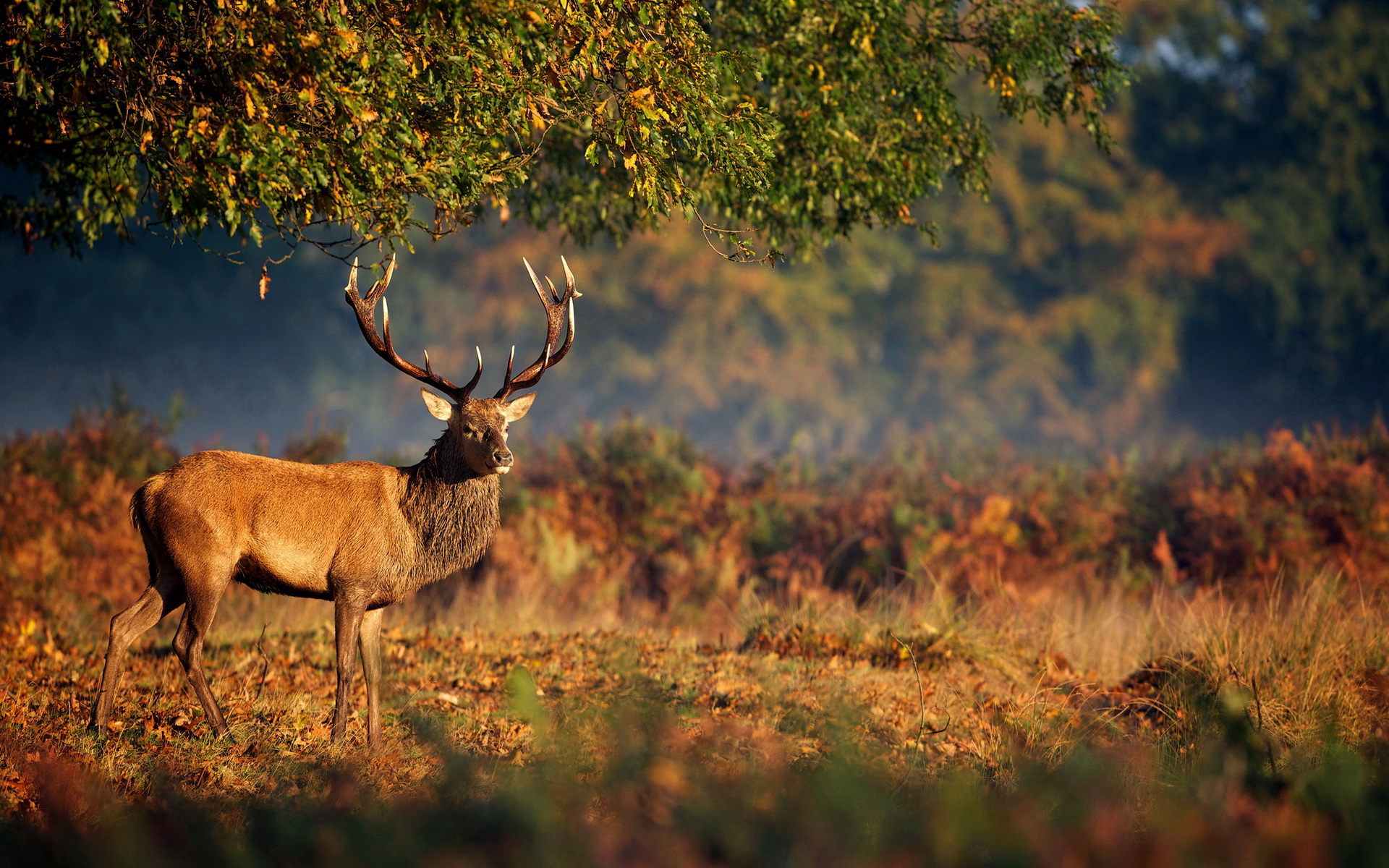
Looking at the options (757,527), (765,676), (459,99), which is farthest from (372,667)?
(757,527)

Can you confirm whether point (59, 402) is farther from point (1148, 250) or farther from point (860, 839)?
point (860, 839)

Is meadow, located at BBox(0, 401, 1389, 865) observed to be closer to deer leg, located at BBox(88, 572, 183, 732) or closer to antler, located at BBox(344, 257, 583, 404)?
deer leg, located at BBox(88, 572, 183, 732)

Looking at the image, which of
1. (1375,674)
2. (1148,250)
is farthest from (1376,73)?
A: (1375,674)

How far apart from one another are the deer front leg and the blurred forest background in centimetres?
3001

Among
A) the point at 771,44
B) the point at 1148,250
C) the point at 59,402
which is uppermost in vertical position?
the point at 1148,250

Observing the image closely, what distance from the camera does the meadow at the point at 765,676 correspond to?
3324 millimetres

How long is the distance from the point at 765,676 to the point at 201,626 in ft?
11.9

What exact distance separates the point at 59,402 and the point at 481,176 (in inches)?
1526

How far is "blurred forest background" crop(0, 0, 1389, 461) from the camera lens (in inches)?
1393

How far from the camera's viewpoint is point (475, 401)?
6.90 meters

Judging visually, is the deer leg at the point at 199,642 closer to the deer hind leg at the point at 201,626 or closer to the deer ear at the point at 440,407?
the deer hind leg at the point at 201,626

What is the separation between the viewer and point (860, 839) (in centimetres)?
336

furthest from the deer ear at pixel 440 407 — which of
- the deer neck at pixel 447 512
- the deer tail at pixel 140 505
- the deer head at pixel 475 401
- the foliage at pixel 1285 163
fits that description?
the foliage at pixel 1285 163

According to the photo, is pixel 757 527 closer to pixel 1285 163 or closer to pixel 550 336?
pixel 550 336
